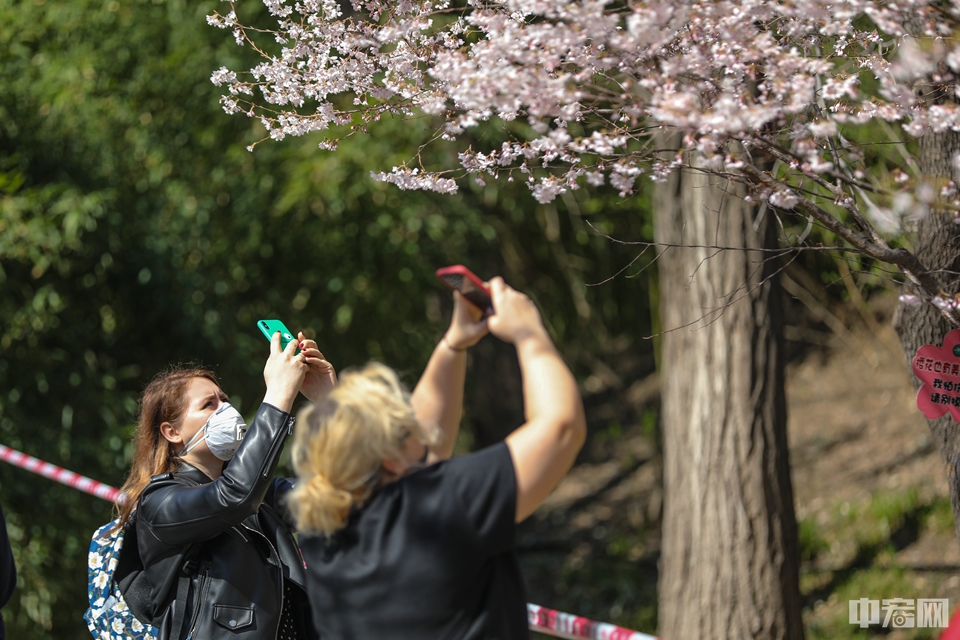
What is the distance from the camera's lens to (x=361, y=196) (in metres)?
6.11

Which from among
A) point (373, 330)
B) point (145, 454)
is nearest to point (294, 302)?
point (373, 330)

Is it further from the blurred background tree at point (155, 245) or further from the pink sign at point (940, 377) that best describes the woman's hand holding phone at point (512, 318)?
Result: the blurred background tree at point (155, 245)

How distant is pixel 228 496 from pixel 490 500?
72 centimetres

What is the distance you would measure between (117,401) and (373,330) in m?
1.73

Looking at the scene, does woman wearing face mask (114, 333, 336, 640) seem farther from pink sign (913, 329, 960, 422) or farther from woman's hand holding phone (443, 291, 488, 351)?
pink sign (913, 329, 960, 422)

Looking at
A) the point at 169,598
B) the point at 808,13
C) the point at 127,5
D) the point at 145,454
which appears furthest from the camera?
the point at 127,5

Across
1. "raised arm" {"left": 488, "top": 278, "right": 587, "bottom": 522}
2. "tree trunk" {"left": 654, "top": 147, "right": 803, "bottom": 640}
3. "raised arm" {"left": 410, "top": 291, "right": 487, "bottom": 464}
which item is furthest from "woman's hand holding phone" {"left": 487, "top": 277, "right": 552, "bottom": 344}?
"tree trunk" {"left": 654, "top": 147, "right": 803, "bottom": 640}

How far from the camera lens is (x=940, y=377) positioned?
2.19 metres

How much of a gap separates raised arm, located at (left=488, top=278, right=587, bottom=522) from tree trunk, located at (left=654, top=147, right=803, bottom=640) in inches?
93.1

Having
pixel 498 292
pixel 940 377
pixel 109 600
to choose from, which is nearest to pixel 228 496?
pixel 109 600

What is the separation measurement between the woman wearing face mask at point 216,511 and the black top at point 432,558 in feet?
1.63

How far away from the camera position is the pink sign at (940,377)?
7.14 ft

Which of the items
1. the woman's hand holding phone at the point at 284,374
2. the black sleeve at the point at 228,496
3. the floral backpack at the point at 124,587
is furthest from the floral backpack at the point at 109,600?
the woman's hand holding phone at the point at 284,374

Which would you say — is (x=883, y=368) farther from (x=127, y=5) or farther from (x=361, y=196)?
(x=127, y=5)
